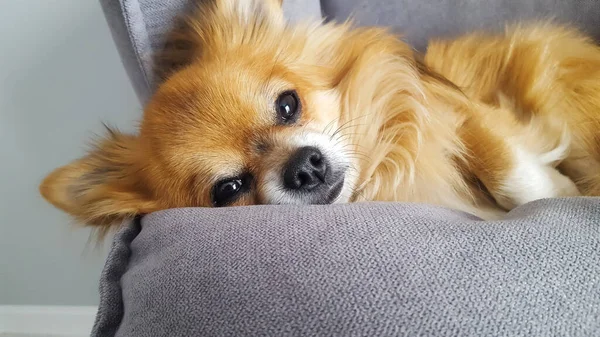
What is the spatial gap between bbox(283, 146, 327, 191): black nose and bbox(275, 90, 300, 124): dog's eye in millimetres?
136

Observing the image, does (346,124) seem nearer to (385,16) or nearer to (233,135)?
(233,135)

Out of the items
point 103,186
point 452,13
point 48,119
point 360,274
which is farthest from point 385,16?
point 48,119

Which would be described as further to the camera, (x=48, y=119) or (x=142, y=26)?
(x=48, y=119)

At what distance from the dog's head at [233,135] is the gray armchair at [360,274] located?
0.24m

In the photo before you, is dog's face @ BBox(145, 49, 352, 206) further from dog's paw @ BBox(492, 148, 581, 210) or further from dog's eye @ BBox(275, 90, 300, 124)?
dog's paw @ BBox(492, 148, 581, 210)

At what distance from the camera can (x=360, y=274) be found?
73cm

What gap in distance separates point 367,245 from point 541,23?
111cm

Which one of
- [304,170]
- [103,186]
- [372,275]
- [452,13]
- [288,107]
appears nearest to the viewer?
[372,275]

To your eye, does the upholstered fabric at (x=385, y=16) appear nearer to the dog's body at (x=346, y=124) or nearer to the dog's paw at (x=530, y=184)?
the dog's body at (x=346, y=124)

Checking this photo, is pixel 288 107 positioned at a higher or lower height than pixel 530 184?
higher

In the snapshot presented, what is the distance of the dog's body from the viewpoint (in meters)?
1.23

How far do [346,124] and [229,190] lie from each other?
0.37m

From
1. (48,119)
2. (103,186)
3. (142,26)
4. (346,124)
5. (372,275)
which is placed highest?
(142,26)

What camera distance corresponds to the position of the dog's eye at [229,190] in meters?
1.24
